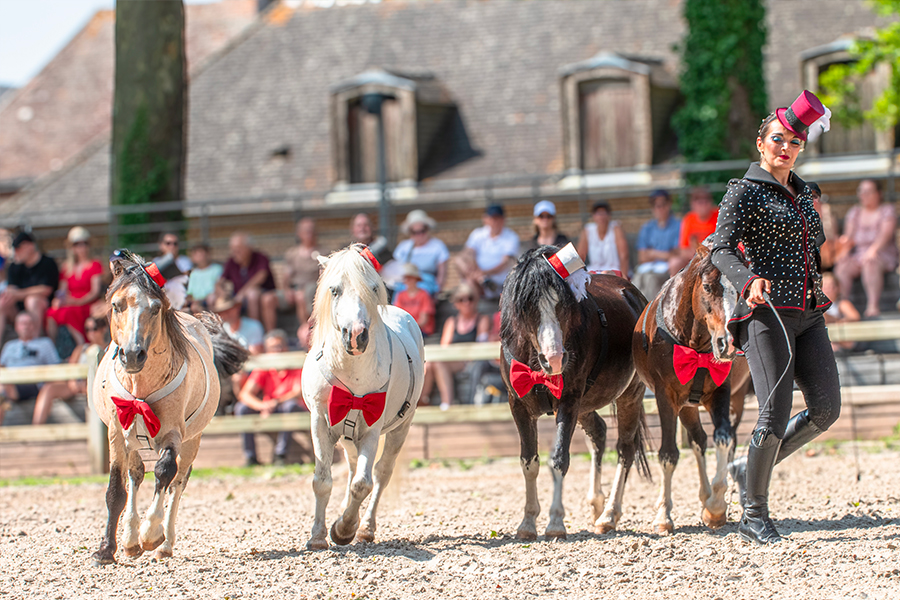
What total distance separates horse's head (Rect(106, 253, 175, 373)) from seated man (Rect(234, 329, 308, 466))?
17.1ft

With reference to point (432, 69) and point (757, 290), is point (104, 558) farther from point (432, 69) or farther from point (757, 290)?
point (432, 69)

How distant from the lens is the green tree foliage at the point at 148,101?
13242 millimetres

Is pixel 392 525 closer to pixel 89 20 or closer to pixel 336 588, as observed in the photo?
pixel 336 588

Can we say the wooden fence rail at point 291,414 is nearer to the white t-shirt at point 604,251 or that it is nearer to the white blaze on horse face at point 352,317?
the white t-shirt at point 604,251

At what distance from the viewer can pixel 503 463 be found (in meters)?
10.0

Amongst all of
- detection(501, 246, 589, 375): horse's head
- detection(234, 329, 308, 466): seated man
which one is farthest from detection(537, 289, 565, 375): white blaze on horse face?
detection(234, 329, 308, 466): seated man

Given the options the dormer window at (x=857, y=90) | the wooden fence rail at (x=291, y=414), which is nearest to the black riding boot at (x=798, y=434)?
the wooden fence rail at (x=291, y=414)

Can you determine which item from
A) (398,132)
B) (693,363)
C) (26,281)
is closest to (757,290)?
(693,363)

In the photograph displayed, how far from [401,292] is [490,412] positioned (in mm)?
2243

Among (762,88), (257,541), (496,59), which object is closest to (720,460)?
(257,541)

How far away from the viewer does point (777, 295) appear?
16.7 ft

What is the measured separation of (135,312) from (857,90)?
1752 cm

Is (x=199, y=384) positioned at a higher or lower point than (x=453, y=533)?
higher

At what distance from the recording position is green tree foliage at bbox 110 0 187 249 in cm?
1324
